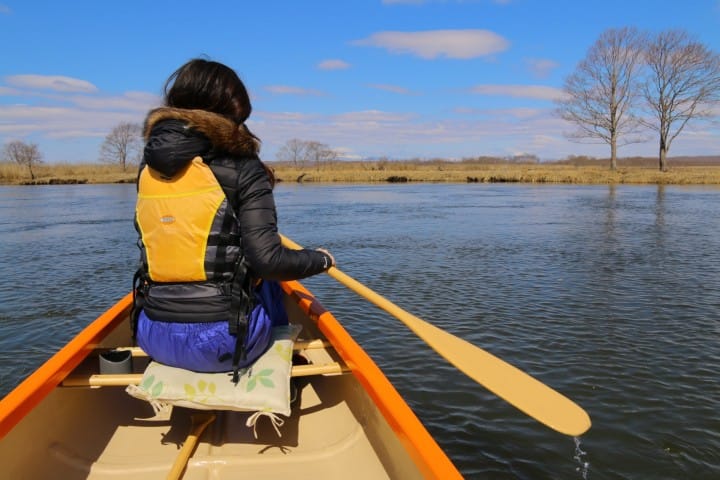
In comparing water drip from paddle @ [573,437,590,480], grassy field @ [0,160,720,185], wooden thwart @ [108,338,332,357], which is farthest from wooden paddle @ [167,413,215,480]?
grassy field @ [0,160,720,185]

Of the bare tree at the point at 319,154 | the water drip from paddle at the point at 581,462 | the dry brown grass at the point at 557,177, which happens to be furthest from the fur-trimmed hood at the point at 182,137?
the bare tree at the point at 319,154

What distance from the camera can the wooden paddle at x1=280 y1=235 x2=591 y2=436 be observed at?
2.56m

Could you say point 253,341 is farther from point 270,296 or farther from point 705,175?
point 705,175

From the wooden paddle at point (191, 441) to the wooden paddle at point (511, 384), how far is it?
1313 mm

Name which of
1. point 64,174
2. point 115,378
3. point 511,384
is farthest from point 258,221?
point 64,174

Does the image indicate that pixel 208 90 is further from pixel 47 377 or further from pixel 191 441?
pixel 191 441

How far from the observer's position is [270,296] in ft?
10.3

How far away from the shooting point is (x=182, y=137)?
2.45 meters

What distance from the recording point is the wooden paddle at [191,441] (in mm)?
2781

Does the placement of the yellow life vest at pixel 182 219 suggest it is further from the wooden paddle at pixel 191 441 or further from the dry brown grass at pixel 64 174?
the dry brown grass at pixel 64 174

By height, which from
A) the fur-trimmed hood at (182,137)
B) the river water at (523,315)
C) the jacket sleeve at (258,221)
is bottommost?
the river water at (523,315)

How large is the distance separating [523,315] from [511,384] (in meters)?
4.38

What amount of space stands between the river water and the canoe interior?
1.15 m

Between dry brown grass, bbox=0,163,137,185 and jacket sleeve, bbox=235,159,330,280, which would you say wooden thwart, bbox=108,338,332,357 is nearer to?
jacket sleeve, bbox=235,159,330,280
